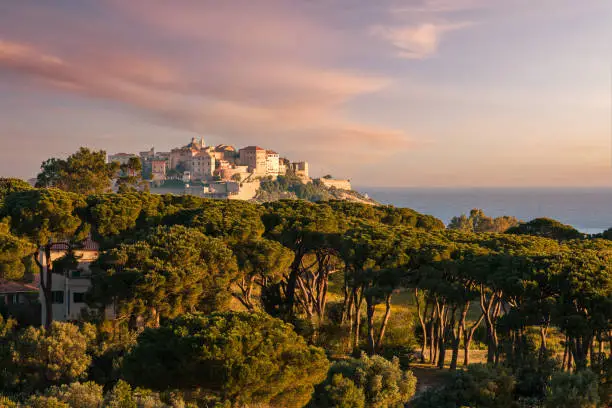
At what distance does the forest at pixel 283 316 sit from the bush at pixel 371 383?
1.8 inches

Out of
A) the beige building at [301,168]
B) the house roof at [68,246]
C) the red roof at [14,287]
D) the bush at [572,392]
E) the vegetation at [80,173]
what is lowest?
the red roof at [14,287]

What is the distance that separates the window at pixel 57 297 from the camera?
27047mm

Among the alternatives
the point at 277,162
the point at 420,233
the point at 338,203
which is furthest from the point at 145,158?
the point at 420,233

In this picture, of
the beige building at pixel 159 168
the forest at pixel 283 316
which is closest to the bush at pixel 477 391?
the forest at pixel 283 316

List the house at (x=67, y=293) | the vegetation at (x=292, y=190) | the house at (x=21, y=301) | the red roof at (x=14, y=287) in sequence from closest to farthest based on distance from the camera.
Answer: the house at (x=67, y=293), the house at (x=21, y=301), the red roof at (x=14, y=287), the vegetation at (x=292, y=190)

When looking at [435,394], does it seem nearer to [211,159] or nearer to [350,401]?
[350,401]

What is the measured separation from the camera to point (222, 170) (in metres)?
160

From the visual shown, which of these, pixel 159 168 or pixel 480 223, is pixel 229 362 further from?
pixel 159 168

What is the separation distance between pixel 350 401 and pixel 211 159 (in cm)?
15533

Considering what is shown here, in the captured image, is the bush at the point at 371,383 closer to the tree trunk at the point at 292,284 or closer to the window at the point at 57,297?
the tree trunk at the point at 292,284

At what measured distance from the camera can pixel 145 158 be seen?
18062cm

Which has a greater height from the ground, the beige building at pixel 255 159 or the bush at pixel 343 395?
the beige building at pixel 255 159

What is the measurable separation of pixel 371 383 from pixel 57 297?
20654 millimetres

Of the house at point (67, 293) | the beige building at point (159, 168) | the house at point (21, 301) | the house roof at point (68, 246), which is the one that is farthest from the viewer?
the beige building at point (159, 168)
